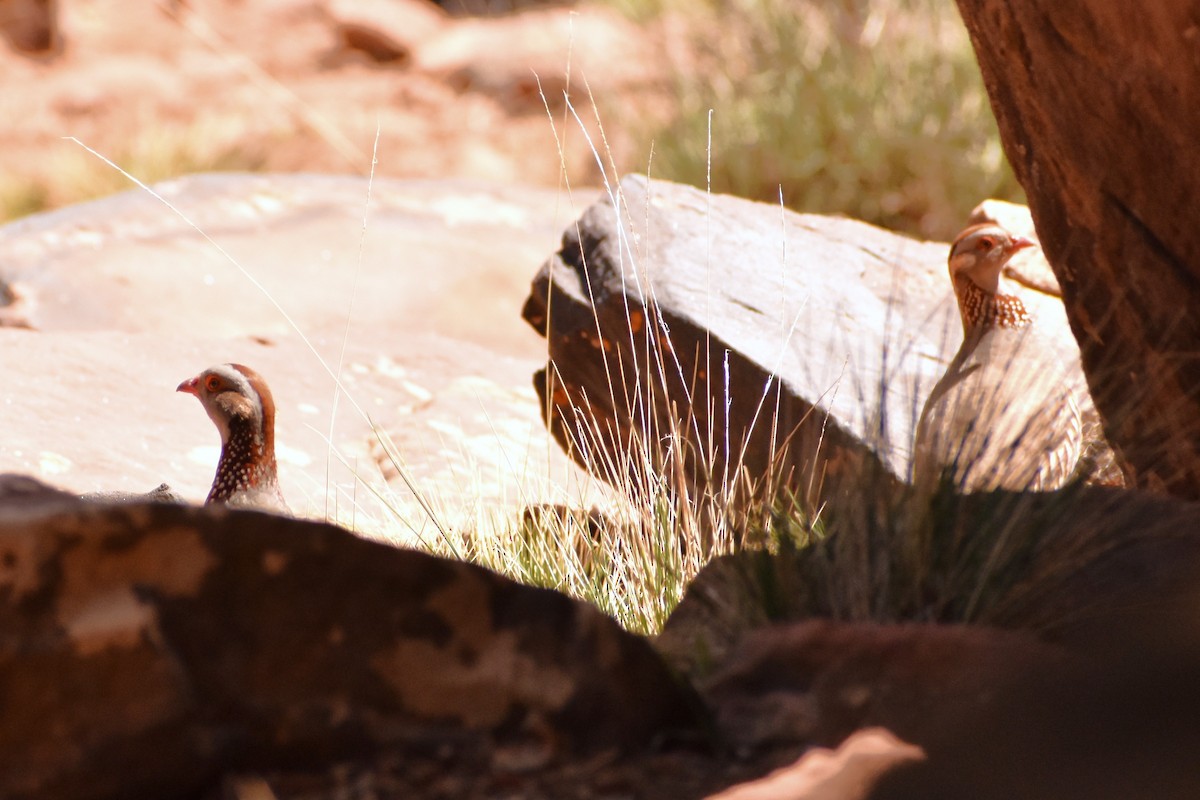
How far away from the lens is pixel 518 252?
32.2ft

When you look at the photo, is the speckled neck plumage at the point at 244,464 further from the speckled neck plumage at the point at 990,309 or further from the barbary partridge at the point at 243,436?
the speckled neck plumage at the point at 990,309

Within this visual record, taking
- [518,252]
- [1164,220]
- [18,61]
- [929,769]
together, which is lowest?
[929,769]

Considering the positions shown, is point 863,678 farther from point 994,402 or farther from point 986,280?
point 986,280

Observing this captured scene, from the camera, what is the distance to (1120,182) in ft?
12.2

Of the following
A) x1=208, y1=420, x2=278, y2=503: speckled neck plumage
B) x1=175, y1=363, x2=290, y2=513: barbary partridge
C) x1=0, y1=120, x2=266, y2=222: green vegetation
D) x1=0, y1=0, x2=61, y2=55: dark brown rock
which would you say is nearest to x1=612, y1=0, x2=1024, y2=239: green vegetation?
x1=0, y1=120, x2=266, y2=222: green vegetation

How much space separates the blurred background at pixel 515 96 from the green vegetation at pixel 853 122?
0.02 m

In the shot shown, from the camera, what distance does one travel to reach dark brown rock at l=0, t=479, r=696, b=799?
2232 mm

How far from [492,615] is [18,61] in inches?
777

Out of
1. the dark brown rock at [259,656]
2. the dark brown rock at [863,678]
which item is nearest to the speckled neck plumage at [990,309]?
the dark brown rock at [863,678]

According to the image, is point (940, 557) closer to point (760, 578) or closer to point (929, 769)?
point (760, 578)

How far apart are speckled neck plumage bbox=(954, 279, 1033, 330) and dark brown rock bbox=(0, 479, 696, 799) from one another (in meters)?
2.76

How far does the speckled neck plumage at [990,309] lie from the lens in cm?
488

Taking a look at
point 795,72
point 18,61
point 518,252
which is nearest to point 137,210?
point 518,252

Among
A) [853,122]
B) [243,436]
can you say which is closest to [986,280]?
[243,436]
